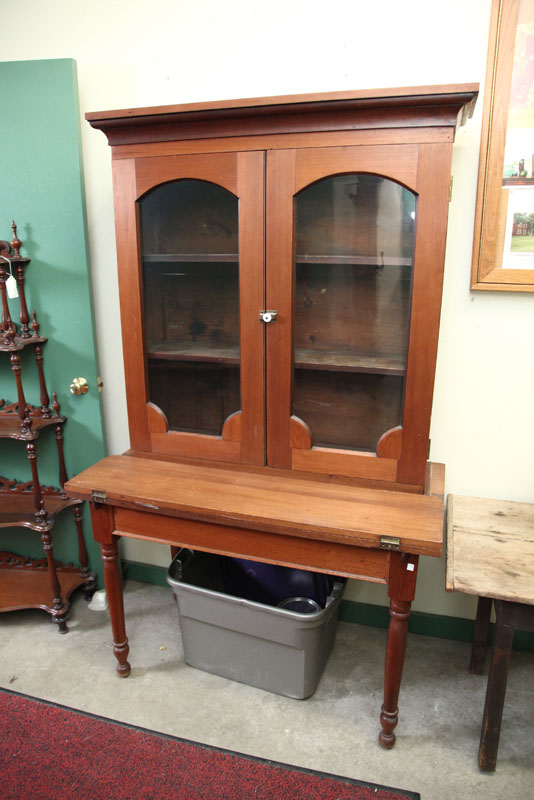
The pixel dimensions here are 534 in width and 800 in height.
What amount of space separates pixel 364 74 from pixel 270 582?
Answer: 1719 mm

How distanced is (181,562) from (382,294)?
115 centimetres

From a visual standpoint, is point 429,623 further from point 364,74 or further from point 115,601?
point 364,74

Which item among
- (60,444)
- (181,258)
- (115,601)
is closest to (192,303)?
(181,258)

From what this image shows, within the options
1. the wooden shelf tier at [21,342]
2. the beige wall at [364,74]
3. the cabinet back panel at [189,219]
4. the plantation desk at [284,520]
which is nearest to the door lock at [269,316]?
the cabinet back panel at [189,219]

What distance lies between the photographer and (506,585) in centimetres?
138

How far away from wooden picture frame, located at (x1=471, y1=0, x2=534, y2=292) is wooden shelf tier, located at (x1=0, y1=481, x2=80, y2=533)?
1722 millimetres

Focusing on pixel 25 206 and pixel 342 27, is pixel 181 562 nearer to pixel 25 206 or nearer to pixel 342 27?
pixel 25 206

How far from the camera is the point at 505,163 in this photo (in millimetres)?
1612

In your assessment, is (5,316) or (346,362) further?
(5,316)

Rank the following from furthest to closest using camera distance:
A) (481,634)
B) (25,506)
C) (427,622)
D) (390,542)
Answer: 1. (25,506)
2. (427,622)
3. (481,634)
4. (390,542)

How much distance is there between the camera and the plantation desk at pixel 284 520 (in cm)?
142

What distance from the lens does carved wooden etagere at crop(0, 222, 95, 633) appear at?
1967mm

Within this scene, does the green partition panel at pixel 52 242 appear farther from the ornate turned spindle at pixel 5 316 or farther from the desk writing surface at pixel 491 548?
the desk writing surface at pixel 491 548

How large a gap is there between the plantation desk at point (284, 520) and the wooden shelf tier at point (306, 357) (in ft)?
1.13
